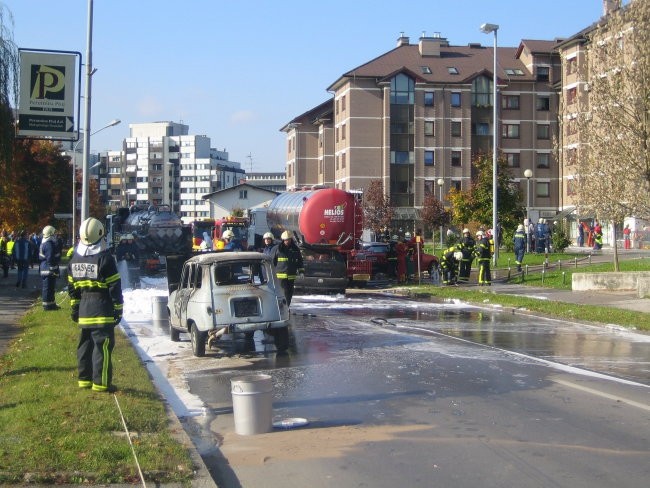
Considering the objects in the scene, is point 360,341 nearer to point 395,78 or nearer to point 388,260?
point 388,260

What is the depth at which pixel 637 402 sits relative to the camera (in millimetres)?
10023

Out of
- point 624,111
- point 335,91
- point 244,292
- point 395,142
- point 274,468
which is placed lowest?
point 274,468

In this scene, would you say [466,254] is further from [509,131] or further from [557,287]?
[509,131]

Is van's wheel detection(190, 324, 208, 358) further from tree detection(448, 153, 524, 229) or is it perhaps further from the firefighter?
tree detection(448, 153, 524, 229)

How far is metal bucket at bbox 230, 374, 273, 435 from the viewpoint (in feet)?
28.3

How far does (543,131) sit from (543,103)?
245 cm

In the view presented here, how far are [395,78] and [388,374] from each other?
208ft

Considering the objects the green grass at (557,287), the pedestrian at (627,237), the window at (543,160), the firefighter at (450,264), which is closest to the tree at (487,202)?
the green grass at (557,287)

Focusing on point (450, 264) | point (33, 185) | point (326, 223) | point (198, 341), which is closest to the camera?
point (198, 341)

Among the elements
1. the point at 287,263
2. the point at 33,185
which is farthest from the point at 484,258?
the point at 33,185

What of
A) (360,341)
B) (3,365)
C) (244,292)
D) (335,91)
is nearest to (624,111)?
(360,341)

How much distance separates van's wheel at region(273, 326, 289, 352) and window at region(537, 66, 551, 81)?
217ft

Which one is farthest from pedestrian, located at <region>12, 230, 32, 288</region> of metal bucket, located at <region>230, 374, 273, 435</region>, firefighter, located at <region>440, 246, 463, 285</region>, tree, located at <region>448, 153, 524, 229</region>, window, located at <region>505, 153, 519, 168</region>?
window, located at <region>505, 153, 519, 168</region>

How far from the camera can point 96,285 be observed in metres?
10.2
